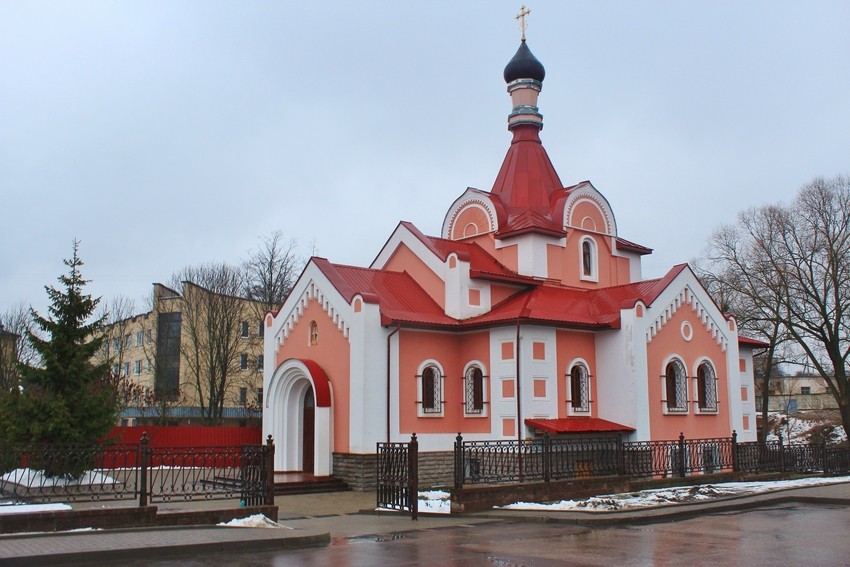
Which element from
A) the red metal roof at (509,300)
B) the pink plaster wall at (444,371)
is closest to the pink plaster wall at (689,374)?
the red metal roof at (509,300)

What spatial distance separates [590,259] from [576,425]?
6955 millimetres

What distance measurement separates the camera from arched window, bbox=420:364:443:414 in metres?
21.8

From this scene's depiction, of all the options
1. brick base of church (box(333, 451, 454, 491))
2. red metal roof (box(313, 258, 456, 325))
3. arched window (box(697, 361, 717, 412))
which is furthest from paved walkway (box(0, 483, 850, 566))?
arched window (box(697, 361, 717, 412))

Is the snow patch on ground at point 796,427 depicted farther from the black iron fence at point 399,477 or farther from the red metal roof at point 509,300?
the black iron fence at point 399,477

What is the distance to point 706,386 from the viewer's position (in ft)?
79.0

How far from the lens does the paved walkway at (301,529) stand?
898 centimetres

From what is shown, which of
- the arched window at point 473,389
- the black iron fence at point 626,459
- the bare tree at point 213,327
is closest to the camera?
the black iron fence at point 626,459

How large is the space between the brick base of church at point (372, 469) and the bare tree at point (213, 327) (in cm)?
1688

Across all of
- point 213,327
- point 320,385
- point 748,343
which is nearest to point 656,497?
point 320,385

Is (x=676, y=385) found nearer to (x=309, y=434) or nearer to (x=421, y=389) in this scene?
(x=421, y=389)

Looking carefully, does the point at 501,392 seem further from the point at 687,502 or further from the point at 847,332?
the point at 847,332

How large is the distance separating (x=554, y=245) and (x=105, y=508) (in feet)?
53.6

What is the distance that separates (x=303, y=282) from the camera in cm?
2309

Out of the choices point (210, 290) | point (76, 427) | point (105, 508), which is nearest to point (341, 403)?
point (76, 427)
